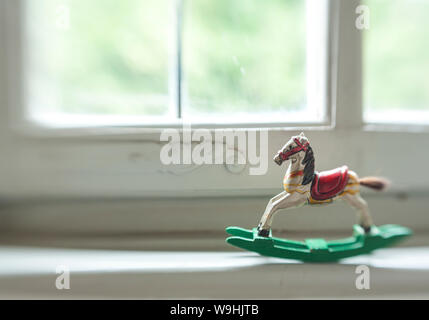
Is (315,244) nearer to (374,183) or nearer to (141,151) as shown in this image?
(374,183)

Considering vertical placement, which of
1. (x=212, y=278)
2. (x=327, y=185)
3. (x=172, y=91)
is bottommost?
(x=212, y=278)

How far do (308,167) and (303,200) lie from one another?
0.12ft

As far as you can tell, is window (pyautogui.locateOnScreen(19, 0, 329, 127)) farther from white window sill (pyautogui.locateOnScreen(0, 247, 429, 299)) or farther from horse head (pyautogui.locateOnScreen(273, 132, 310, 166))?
white window sill (pyautogui.locateOnScreen(0, 247, 429, 299))

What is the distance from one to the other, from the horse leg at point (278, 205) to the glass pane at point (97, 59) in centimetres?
21

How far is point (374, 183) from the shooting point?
0.45 meters

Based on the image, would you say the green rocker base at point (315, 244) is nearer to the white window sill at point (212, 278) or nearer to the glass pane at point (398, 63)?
the white window sill at point (212, 278)

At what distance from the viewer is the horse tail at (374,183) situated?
0.44m

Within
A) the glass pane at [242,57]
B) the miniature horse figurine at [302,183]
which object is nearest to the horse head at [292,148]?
the miniature horse figurine at [302,183]

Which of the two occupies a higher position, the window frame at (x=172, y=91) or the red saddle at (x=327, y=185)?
the window frame at (x=172, y=91)

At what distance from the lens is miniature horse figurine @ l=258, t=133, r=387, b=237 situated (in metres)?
0.40

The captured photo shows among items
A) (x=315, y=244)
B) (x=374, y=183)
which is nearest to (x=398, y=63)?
(x=374, y=183)

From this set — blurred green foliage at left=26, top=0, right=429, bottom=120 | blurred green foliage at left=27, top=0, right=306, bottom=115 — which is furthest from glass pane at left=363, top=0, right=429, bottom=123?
blurred green foliage at left=27, top=0, right=306, bottom=115

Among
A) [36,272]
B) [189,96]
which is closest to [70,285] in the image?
[36,272]
